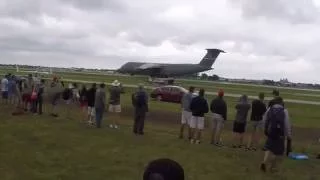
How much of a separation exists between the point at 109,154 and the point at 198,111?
3.61 meters

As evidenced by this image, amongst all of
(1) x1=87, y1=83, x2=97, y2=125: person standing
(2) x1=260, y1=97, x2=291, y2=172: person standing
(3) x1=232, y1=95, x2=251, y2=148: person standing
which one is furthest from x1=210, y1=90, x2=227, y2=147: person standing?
(1) x1=87, y1=83, x2=97, y2=125: person standing

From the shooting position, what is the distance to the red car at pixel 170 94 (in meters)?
41.5

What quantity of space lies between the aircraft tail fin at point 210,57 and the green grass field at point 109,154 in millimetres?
73411

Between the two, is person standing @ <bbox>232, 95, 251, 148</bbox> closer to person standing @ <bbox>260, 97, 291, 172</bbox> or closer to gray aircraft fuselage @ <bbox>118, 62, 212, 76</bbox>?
person standing @ <bbox>260, 97, 291, 172</bbox>

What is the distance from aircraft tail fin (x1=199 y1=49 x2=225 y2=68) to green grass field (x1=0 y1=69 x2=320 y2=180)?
2890 inches

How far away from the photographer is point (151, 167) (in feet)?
10.6

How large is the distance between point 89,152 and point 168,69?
72071 mm

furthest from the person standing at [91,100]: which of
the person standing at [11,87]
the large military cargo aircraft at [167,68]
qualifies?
the large military cargo aircraft at [167,68]

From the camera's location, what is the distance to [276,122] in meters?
12.2

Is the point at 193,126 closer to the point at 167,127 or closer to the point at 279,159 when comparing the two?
the point at 279,159

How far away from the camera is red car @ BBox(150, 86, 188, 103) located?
41531 millimetres

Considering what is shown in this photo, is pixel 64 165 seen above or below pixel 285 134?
→ below

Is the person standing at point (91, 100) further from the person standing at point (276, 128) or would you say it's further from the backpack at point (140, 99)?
the person standing at point (276, 128)

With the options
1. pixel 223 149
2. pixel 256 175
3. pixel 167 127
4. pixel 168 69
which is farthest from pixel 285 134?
pixel 168 69
